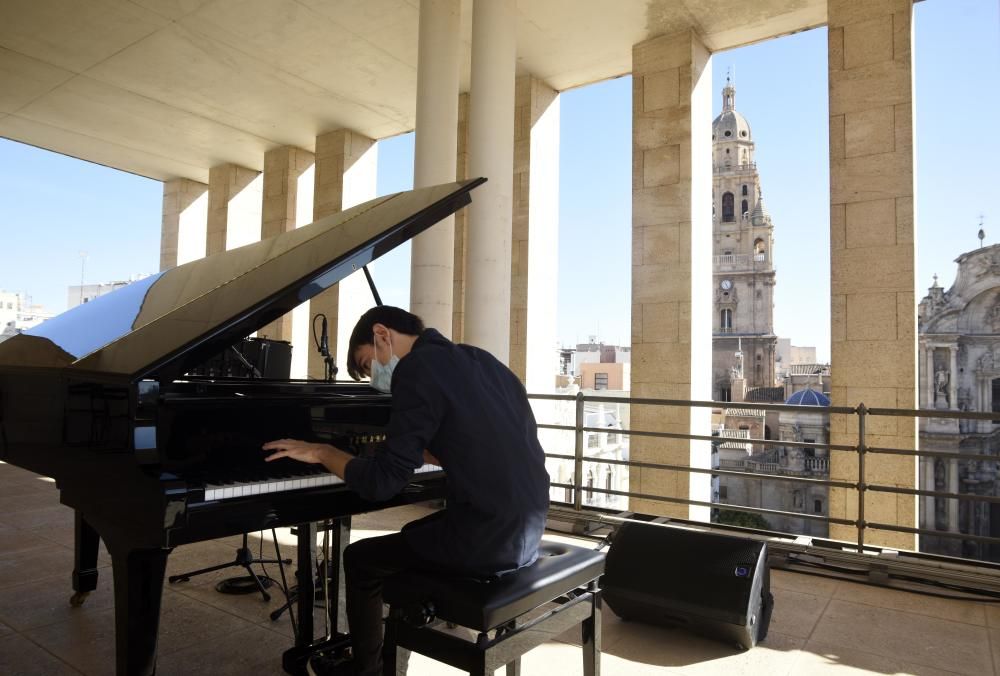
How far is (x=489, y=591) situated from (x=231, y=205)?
13.3 m

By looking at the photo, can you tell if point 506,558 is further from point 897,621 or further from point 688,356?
point 688,356

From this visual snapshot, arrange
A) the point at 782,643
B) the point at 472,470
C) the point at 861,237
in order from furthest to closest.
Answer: the point at 861,237, the point at 782,643, the point at 472,470

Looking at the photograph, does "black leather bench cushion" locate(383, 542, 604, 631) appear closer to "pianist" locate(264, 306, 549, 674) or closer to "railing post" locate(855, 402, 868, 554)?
"pianist" locate(264, 306, 549, 674)

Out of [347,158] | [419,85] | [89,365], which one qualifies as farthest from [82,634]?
[347,158]

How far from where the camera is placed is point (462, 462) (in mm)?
1819

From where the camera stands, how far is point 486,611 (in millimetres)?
1655

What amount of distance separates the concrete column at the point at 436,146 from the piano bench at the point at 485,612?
459cm

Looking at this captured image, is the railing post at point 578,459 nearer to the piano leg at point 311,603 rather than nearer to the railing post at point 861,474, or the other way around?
the railing post at point 861,474

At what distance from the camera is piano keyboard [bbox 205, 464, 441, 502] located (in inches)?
70.7

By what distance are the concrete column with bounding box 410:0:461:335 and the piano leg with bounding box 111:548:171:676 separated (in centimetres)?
464

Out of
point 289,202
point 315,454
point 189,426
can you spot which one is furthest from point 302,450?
point 289,202

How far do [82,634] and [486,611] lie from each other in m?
2.40

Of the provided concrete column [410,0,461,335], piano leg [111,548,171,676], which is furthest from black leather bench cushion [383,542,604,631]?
concrete column [410,0,461,335]

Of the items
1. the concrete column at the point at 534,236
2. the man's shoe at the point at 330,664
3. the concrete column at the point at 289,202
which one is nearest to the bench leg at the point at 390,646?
the man's shoe at the point at 330,664
